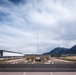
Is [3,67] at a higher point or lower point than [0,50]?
lower

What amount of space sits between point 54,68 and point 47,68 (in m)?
1.21

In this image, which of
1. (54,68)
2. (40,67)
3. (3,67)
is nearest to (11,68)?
(3,67)

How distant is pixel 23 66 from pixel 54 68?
518cm

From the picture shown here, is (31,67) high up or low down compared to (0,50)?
down

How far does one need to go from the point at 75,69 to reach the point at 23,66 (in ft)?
28.2

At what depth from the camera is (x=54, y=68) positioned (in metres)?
29.1

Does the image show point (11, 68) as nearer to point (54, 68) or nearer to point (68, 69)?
point (54, 68)

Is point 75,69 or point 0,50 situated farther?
point 0,50

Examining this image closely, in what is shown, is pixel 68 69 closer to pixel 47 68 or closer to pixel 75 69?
pixel 75 69

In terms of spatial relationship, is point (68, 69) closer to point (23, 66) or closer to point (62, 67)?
point (62, 67)

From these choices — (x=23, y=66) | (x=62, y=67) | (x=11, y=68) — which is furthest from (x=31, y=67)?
(x=62, y=67)

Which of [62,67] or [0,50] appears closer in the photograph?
[62,67]

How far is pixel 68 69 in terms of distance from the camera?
2881cm

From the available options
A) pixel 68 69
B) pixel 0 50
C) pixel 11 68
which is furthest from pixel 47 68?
pixel 0 50
